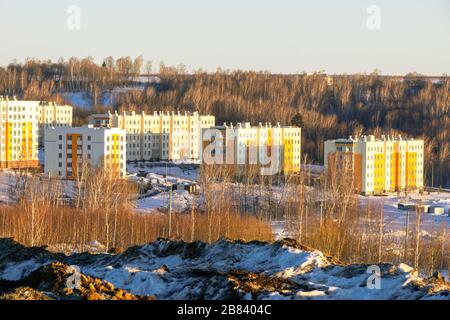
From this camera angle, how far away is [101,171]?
20.9 metres

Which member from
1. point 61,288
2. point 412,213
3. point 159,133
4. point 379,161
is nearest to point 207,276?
point 61,288

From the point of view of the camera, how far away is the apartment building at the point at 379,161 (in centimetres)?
2447

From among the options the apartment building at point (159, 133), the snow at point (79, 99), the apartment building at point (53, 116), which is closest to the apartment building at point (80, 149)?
the apartment building at point (159, 133)

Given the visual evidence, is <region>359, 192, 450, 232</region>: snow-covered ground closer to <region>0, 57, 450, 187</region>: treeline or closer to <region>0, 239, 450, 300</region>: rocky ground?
<region>0, 57, 450, 187</region>: treeline

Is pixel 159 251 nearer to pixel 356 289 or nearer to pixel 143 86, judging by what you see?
pixel 356 289

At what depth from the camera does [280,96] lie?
136ft

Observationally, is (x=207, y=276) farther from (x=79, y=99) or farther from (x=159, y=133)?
(x=79, y=99)

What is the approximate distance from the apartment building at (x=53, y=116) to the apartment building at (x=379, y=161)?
10533 millimetres

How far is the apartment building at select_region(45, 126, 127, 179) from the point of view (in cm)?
2366

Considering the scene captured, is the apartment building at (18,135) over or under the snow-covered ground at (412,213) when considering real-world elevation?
over

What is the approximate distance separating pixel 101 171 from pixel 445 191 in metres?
10.5

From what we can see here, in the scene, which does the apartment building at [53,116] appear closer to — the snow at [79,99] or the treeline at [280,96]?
the treeline at [280,96]

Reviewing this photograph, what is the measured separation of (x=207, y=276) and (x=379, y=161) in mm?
18432
